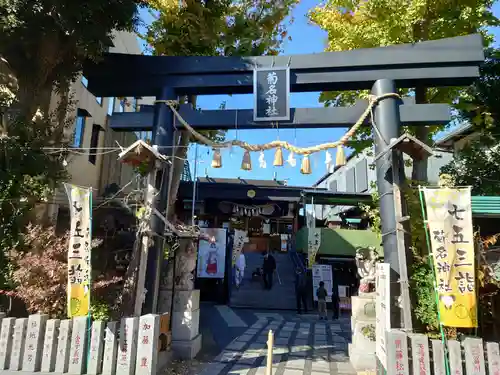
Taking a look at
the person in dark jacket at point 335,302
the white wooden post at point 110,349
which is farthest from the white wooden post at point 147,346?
the person in dark jacket at point 335,302

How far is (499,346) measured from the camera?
6129 mm

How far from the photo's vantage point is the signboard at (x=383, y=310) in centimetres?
677

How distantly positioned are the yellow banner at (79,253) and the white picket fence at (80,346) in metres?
0.33

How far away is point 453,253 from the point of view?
6254 millimetres

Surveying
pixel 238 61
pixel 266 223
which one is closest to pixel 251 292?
pixel 266 223

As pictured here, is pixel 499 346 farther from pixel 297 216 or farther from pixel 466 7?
pixel 297 216

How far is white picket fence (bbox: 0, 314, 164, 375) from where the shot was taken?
688cm

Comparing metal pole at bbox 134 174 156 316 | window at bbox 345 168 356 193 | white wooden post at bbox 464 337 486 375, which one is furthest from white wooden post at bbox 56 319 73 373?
window at bbox 345 168 356 193

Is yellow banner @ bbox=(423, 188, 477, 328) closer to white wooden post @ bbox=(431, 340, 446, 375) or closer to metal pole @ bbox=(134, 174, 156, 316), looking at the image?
white wooden post @ bbox=(431, 340, 446, 375)

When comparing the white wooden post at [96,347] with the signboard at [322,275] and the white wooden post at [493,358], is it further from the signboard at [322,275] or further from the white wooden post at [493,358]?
the signboard at [322,275]

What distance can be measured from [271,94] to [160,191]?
3.47 m

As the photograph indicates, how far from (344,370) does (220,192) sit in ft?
47.6

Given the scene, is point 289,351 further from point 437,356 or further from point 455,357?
point 455,357

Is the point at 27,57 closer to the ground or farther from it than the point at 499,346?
farther from it
